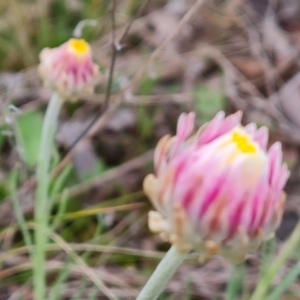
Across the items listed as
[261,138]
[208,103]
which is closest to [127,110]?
[208,103]

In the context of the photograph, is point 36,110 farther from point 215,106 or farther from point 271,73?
point 271,73

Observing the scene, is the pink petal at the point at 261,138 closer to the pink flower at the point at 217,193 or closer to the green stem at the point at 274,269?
the pink flower at the point at 217,193

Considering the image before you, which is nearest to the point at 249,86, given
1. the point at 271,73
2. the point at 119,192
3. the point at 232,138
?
the point at 271,73

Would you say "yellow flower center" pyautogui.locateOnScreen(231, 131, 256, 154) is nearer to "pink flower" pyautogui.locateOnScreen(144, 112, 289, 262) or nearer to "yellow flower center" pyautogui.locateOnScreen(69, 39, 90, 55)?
"pink flower" pyautogui.locateOnScreen(144, 112, 289, 262)

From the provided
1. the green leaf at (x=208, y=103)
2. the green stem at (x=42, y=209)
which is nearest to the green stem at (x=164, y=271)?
the green stem at (x=42, y=209)

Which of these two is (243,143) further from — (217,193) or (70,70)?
(70,70)

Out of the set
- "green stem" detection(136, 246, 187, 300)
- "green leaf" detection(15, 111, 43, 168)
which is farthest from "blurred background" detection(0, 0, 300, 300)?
"green stem" detection(136, 246, 187, 300)
